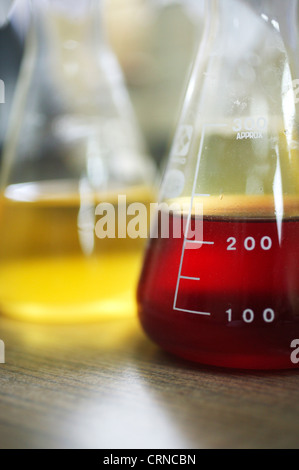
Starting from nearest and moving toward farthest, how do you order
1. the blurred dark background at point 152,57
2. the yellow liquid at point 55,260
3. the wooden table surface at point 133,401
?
the wooden table surface at point 133,401, the yellow liquid at point 55,260, the blurred dark background at point 152,57

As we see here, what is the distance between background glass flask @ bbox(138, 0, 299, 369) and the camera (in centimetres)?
52

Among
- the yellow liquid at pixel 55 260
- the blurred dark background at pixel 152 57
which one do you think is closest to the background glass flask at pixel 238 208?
the yellow liquid at pixel 55 260

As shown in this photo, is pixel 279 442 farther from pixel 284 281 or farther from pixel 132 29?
pixel 132 29

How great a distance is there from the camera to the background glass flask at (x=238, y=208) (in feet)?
1.69

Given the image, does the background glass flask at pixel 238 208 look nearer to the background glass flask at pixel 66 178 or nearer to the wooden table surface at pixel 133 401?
the wooden table surface at pixel 133 401

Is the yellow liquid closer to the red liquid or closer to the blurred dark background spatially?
the red liquid

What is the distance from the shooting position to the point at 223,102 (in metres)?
0.57

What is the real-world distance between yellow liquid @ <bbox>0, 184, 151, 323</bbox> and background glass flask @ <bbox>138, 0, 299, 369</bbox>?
0.14 meters

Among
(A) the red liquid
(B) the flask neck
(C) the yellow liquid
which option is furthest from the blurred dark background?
(A) the red liquid

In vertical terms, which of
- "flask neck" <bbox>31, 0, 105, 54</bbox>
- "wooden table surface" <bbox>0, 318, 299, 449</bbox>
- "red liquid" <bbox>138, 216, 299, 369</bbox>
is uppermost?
"flask neck" <bbox>31, 0, 105, 54</bbox>

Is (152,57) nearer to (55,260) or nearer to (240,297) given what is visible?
(55,260)

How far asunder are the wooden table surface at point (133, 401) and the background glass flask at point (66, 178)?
94 mm

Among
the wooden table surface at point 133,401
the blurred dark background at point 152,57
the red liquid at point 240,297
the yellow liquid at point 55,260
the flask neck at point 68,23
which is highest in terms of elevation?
the blurred dark background at point 152,57

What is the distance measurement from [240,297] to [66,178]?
1.08 feet
